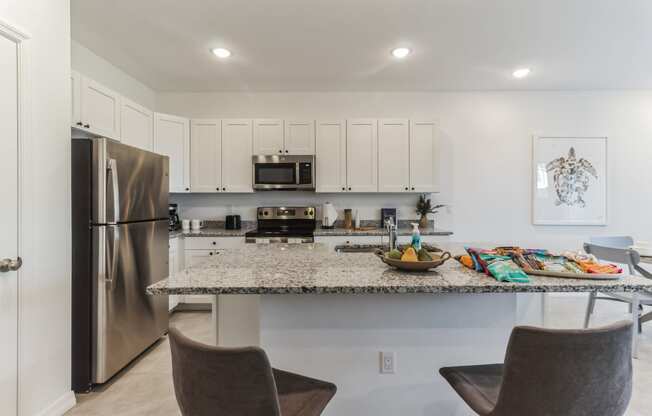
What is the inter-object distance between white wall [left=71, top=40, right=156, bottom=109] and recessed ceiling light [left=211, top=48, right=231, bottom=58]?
115cm

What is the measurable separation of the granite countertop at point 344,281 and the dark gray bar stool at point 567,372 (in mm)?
309

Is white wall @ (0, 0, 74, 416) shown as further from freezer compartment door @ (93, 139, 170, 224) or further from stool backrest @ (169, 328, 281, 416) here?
stool backrest @ (169, 328, 281, 416)

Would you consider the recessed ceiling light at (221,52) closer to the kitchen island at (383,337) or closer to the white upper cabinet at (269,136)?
the white upper cabinet at (269,136)

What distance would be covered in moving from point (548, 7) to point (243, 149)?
10.1ft

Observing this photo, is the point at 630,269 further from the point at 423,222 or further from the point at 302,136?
the point at 302,136

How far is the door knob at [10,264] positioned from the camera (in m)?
1.51

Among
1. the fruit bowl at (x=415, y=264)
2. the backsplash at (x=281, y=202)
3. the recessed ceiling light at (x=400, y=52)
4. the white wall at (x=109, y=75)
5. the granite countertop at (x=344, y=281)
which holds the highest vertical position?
the recessed ceiling light at (x=400, y=52)

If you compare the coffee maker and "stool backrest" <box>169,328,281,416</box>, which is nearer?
"stool backrest" <box>169,328,281,416</box>

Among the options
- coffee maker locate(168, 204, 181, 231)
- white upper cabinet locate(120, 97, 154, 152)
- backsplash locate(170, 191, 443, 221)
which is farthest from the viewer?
backsplash locate(170, 191, 443, 221)

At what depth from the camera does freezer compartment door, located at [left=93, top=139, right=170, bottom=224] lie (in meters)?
2.02

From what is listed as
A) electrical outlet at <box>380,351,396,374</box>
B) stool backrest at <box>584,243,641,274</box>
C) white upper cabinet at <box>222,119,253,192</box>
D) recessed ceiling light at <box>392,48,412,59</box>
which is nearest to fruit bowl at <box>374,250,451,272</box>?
electrical outlet at <box>380,351,396,374</box>

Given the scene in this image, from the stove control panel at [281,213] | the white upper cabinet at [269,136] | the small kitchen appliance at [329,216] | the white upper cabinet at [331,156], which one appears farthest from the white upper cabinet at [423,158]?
the white upper cabinet at [269,136]

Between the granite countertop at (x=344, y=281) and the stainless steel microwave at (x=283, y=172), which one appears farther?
the stainless steel microwave at (x=283, y=172)

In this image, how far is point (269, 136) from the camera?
12.3 ft
